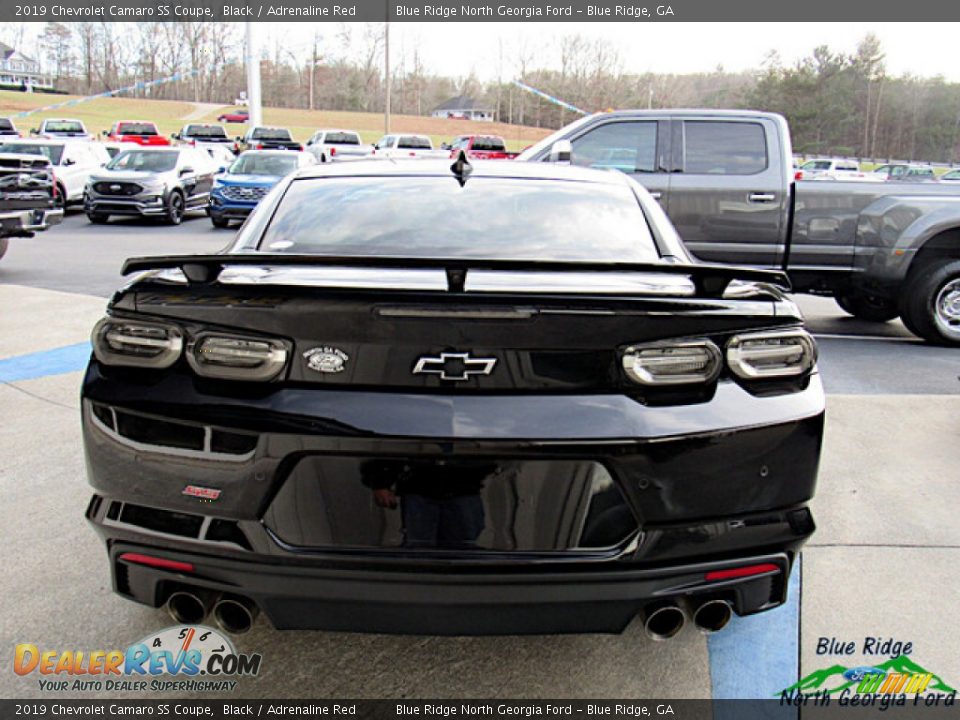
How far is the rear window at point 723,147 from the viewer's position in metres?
8.17

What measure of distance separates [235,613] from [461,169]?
2.10m

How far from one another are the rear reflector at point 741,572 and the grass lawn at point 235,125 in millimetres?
53986

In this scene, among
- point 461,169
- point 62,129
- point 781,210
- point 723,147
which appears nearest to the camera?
point 461,169

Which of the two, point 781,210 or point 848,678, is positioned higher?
point 781,210

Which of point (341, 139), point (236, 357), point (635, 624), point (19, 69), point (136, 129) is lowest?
point (635, 624)

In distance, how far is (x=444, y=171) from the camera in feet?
11.6

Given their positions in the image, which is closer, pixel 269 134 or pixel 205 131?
pixel 269 134

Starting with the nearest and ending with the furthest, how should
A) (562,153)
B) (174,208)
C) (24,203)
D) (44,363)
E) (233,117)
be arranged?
(44,363), (562,153), (24,203), (174,208), (233,117)

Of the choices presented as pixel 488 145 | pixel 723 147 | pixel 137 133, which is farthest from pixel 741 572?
pixel 137 133

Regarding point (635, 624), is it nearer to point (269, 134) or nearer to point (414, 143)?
point (269, 134)

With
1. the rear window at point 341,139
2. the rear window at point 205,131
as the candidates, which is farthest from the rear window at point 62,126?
the rear window at point 341,139

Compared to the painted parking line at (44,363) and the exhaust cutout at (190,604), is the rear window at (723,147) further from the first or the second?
the exhaust cutout at (190,604)

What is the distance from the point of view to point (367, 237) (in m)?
3.02

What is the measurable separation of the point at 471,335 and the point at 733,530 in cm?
86
